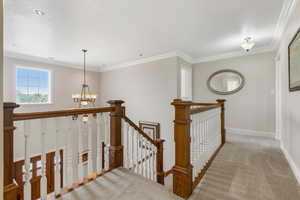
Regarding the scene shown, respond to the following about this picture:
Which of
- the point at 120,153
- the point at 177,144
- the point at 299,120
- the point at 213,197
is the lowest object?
the point at 213,197

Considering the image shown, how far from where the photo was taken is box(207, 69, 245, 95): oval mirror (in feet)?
14.3

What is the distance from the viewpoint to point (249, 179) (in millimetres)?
1866

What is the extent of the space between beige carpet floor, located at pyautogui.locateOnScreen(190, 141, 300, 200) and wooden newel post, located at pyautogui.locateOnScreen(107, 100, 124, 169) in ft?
3.73

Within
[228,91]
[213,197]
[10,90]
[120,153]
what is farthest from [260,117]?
[10,90]

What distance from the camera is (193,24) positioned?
2.85m

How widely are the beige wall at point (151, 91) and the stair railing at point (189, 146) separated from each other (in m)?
2.29

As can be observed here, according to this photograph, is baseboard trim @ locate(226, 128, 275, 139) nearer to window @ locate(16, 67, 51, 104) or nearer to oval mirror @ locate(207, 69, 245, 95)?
oval mirror @ locate(207, 69, 245, 95)

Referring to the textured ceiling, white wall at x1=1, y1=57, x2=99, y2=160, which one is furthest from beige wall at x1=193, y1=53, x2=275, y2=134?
white wall at x1=1, y1=57, x2=99, y2=160

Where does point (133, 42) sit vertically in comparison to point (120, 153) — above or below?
above

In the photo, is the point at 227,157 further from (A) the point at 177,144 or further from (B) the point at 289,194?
(A) the point at 177,144

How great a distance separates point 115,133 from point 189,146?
1.08 metres

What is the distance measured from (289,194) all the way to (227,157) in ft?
3.21

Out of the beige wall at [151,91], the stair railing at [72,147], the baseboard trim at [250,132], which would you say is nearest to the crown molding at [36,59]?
the beige wall at [151,91]

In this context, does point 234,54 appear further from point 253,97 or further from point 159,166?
point 159,166
